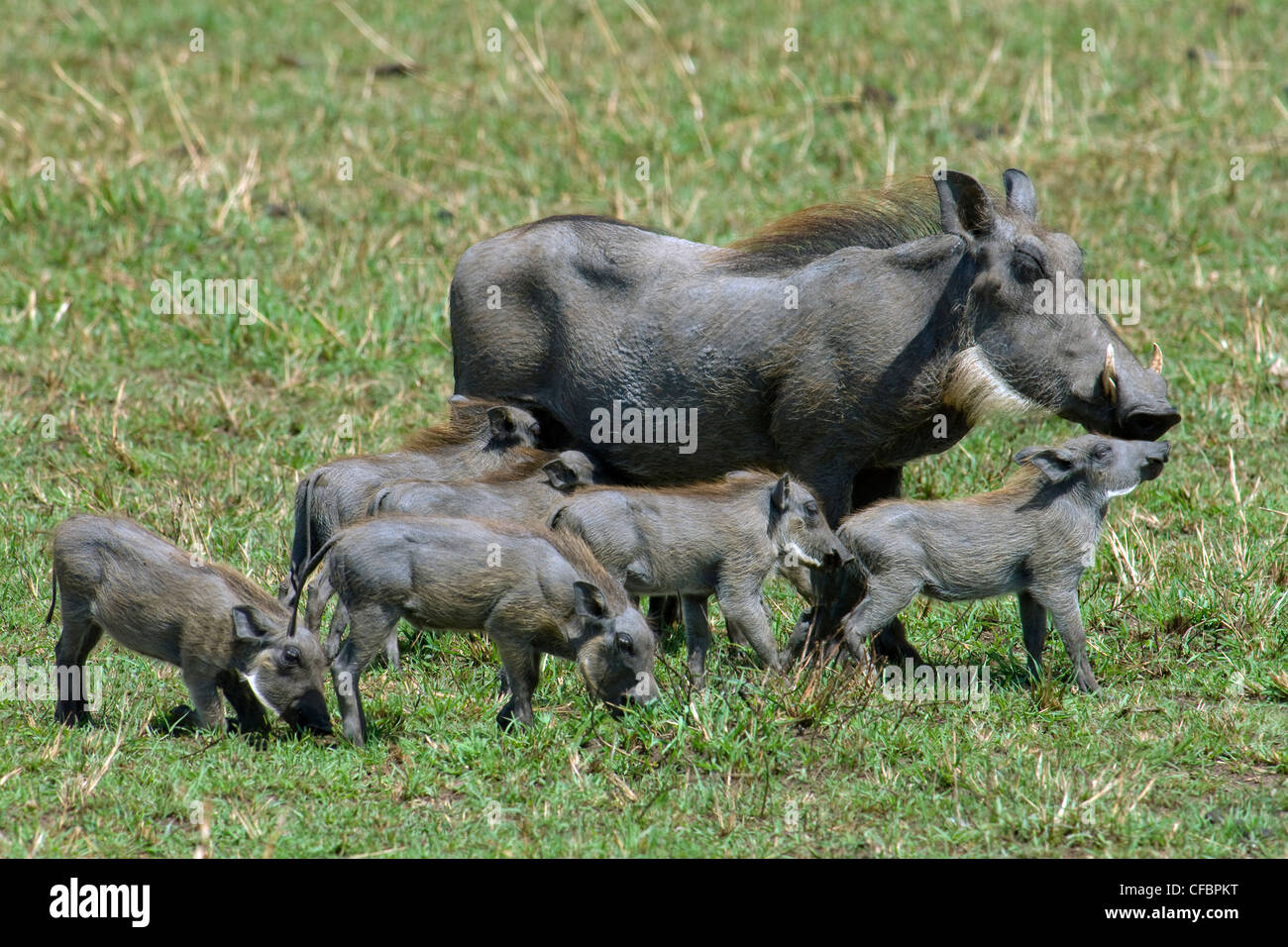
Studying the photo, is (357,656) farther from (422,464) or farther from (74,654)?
(422,464)

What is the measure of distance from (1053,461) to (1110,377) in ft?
1.20

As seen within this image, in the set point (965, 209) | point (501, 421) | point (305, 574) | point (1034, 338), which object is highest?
point (965, 209)

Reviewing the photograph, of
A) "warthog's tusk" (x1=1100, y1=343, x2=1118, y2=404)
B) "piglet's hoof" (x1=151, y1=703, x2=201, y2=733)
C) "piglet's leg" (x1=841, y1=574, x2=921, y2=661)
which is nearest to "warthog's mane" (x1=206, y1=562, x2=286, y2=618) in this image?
"piglet's hoof" (x1=151, y1=703, x2=201, y2=733)

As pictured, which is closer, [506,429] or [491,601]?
[491,601]

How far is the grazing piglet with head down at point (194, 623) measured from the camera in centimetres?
528

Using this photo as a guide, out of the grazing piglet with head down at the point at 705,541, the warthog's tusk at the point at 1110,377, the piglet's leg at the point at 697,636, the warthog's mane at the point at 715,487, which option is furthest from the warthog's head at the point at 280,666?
the warthog's tusk at the point at 1110,377

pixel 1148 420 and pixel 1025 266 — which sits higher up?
pixel 1025 266

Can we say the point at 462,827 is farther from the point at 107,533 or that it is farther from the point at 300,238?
the point at 300,238

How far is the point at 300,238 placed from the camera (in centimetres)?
1016

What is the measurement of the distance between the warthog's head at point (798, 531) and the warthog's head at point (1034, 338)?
645 mm

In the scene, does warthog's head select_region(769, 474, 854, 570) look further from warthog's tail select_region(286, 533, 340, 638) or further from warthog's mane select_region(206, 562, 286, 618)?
warthog's mane select_region(206, 562, 286, 618)

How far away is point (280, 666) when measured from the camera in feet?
17.3

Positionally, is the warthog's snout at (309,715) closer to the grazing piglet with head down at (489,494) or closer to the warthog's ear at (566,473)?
the grazing piglet with head down at (489,494)

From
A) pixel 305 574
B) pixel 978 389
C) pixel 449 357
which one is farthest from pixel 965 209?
pixel 449 357
